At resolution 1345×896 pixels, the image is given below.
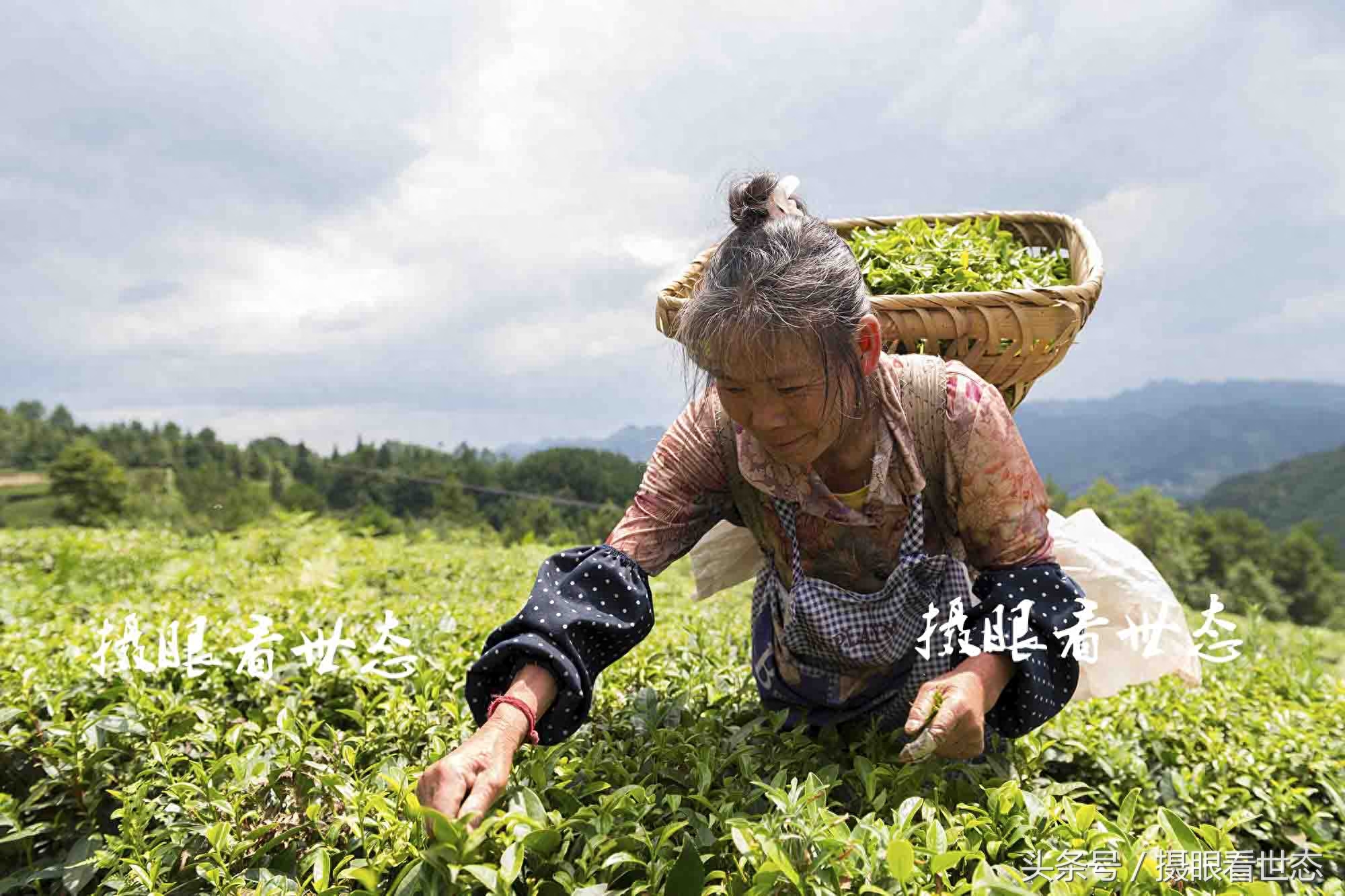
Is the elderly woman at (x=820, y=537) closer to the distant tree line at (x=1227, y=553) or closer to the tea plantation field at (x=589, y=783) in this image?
the tea plantation field at (x=589, y=783)

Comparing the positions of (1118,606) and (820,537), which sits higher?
(820,537)

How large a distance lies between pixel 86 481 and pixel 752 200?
13.4m

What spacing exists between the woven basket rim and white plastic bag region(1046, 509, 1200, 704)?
585mm

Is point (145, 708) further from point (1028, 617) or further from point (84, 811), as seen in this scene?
point (1028, 617)

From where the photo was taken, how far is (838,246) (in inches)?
75.1

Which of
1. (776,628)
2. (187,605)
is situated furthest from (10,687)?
(776,628)

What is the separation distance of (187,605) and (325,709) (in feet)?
5.78

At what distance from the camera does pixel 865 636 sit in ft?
A: 6.97

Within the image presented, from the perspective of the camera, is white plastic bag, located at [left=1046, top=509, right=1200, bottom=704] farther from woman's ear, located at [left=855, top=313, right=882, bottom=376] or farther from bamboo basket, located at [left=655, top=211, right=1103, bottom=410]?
woman's ear, located at [left=855, top=313, right=882, bottom=376]

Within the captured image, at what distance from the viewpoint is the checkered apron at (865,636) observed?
6.95 ft

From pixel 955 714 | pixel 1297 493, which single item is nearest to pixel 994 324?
pixel 955 714

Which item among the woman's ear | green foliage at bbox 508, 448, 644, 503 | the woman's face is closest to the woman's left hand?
the woman's face

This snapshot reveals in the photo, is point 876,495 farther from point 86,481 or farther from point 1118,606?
point 86,481

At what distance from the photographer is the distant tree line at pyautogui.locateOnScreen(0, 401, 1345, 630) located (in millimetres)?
9820
